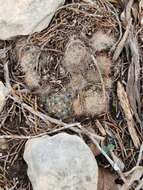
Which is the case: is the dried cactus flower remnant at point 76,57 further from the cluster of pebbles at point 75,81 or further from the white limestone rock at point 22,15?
the white limestone rock at point 22,15

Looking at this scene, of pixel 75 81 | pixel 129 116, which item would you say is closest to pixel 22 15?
pixel 75 81

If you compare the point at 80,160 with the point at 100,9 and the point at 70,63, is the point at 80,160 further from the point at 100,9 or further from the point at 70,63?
the point at 100,9

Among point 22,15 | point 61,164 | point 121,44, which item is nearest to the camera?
point 61,164

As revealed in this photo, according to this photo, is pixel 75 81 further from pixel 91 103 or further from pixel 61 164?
pixel 61 164

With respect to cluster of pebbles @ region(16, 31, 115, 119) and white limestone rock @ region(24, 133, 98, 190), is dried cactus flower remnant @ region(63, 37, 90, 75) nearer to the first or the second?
cluster of pebbles @ region(16, 31, 115, 119)

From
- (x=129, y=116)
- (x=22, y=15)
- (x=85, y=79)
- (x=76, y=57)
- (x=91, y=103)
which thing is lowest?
(x=129, y=116)

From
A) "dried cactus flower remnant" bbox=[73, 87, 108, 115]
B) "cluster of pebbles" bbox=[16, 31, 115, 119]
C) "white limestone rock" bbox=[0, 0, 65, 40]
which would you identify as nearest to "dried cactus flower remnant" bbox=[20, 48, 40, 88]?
"cluster of pebbles" bbox=[16, 31, 115, 119]

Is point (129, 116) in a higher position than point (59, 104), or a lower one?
lower
